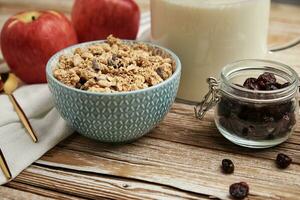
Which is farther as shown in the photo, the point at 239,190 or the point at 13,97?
the point at 13,97

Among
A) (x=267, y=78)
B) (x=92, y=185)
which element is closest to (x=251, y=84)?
(x=267, y=78)

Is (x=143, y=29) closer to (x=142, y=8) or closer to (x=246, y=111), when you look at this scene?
(x=142, y=8)

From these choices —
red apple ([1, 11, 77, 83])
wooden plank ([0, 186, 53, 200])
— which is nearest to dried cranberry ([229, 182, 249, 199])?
wooden plank ([0, 186, 53, 200])

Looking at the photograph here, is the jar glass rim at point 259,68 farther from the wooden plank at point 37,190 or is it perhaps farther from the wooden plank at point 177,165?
the wooden plank at point 37,190

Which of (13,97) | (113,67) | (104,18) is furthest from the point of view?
(104,18)

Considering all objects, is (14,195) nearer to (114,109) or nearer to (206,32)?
(114,109)

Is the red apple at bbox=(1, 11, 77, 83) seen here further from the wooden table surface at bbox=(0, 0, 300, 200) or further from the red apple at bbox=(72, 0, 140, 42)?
the wooden table surface at bbox=(0, 0, 300, 200)
